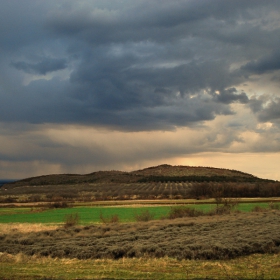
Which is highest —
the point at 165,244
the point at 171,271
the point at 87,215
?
the point at 171,271

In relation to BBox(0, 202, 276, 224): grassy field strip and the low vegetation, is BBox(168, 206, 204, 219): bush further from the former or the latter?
the low vegetation

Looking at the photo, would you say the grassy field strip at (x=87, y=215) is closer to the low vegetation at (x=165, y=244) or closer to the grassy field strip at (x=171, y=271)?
the low vegetation at (x=165, y=244)

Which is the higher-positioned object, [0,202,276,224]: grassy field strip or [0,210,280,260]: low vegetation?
[0,210,280,260]: low vegetation

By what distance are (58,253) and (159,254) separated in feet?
24.2

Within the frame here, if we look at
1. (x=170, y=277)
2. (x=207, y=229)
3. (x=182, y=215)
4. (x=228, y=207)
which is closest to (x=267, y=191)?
(x=228, y=207)

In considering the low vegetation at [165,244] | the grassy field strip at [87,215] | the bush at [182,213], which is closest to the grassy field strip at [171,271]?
the low vegetation at [165,244]

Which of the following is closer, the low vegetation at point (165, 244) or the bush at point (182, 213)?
the low vegetation at point (165, 244)

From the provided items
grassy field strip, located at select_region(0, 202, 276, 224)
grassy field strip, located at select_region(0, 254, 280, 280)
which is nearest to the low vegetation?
grassy field strip, located at select_region(0, 254, 280, 280)

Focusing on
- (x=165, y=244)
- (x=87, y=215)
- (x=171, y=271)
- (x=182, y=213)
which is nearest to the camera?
(x=171, y=271)

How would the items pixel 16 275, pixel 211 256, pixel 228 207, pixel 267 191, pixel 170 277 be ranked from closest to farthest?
pixel 170 277
pixel 16 275
pixel 211 256
pixel 228 207
pixel 267 191

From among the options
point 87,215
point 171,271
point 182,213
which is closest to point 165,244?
point 171,271

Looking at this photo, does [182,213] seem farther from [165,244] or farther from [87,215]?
[165,244]

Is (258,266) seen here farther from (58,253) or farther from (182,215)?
(182,215)

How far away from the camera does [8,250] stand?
29.0 meters
